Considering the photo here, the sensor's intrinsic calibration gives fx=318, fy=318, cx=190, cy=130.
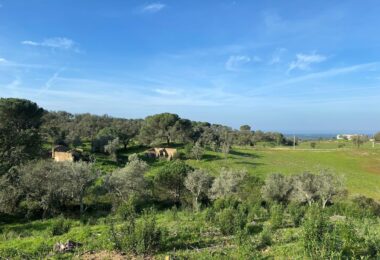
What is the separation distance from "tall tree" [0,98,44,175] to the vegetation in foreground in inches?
6.2

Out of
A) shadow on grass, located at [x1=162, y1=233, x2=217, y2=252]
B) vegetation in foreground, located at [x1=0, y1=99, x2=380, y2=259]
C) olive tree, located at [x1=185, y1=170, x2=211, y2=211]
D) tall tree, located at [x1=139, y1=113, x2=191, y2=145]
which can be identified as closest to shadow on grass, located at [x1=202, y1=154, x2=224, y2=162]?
vegetation in foreground, located at [x1=0, y1=99, x2=380, y2=259]

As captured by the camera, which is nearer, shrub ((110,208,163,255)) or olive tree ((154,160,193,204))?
shrub ((110,208,163,255))

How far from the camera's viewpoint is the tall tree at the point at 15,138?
33.7 metres

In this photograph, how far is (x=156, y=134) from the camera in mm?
75062

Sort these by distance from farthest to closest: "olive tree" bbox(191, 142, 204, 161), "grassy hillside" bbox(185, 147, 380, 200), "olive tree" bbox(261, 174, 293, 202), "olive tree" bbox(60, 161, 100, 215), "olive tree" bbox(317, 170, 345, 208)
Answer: "olive tree" bbox(191, 142, 204, 161) → "grassy hillside" bbox(185, 147, 380, 200) → "olive tree" bbox(261, 174, 293, 202) → "olive tree" bbox(60, 161, 100, 215) → "olive tree" bbox(317, 170, 345, 208)

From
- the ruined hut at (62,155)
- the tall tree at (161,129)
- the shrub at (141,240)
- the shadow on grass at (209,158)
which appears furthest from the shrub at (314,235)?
the tall tree at (161,129)

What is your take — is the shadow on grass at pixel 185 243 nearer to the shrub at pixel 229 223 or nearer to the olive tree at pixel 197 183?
the shrub at pixel 229 223

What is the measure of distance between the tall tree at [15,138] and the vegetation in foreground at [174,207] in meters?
0.16

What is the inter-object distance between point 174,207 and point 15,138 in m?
24.0

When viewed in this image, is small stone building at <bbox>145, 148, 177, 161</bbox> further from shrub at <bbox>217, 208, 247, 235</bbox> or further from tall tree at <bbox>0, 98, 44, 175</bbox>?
shrub at <bbox>217, 208, 247, 235</bbox>

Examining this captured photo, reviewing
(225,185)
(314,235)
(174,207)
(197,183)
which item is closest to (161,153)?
(197,183)

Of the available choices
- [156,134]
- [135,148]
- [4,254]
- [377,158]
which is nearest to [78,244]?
[4,254]

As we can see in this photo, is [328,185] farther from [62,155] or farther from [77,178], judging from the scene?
[62,155]

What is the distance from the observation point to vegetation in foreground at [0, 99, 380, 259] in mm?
10266
